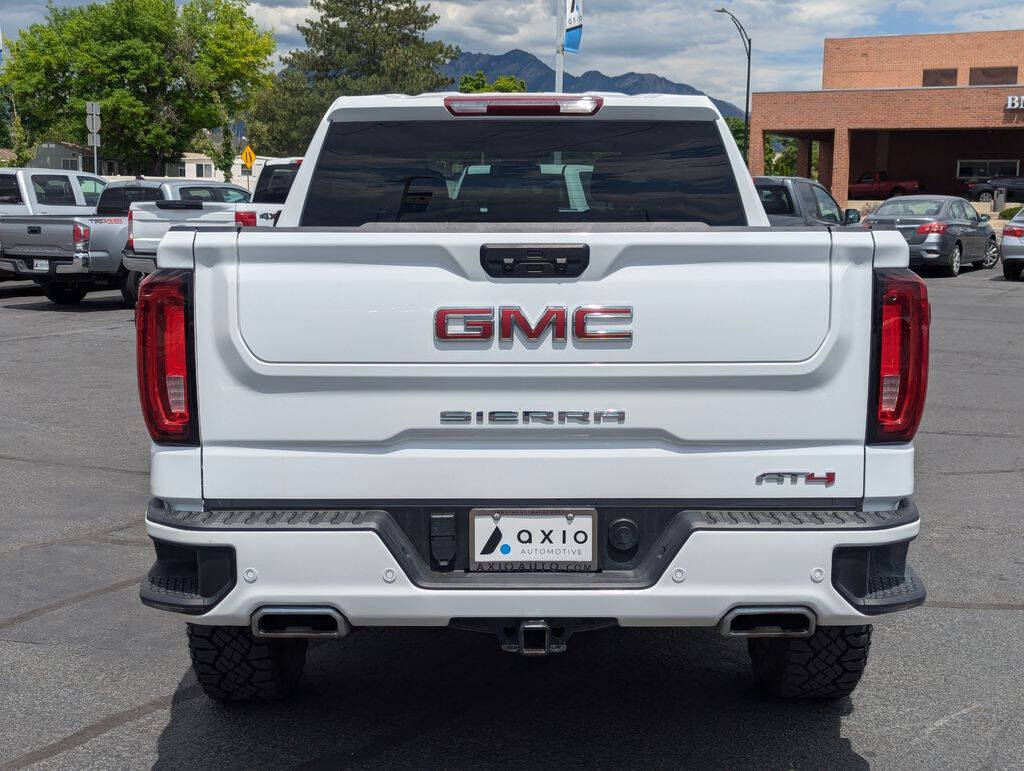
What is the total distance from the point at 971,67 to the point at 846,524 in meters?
73.8

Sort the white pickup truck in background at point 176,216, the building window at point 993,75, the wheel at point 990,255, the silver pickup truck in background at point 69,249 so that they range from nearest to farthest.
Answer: the white pickup truck in background at point 176,216
the silver pickup truck in background at point 69,249
the wheel at point 990,255
the building window at point 993,75

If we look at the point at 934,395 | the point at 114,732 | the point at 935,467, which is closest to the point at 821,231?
the point at 114,732

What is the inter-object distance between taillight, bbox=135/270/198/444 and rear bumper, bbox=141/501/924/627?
261mm

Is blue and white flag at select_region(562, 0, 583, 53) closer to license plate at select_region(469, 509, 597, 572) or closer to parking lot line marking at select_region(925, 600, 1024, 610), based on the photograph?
parking lot line marking at select_region(925, 600, 1024, 610)

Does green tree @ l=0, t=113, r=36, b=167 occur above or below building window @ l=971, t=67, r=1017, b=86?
below

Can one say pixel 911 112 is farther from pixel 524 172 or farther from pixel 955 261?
pixel 524 172

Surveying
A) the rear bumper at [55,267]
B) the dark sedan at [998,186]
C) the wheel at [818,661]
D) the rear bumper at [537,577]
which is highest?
the dark sedan at [998,186]

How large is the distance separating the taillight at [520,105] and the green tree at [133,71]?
7020 centimetres

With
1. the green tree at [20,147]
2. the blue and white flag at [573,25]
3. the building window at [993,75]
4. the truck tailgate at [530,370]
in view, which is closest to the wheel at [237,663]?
the truck tailgate at [530,370]

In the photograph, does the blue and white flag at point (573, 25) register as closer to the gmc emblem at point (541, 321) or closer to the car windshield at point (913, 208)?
the car windshield at point (913, 208)

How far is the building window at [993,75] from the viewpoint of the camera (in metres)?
69.2

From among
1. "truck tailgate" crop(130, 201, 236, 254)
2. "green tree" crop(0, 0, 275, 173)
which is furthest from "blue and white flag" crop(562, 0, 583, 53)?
"green tree" crop(0, 0, 275, 173)

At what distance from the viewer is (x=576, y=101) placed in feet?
15.1

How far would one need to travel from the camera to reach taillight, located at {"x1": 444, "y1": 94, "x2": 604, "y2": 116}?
4543mm
